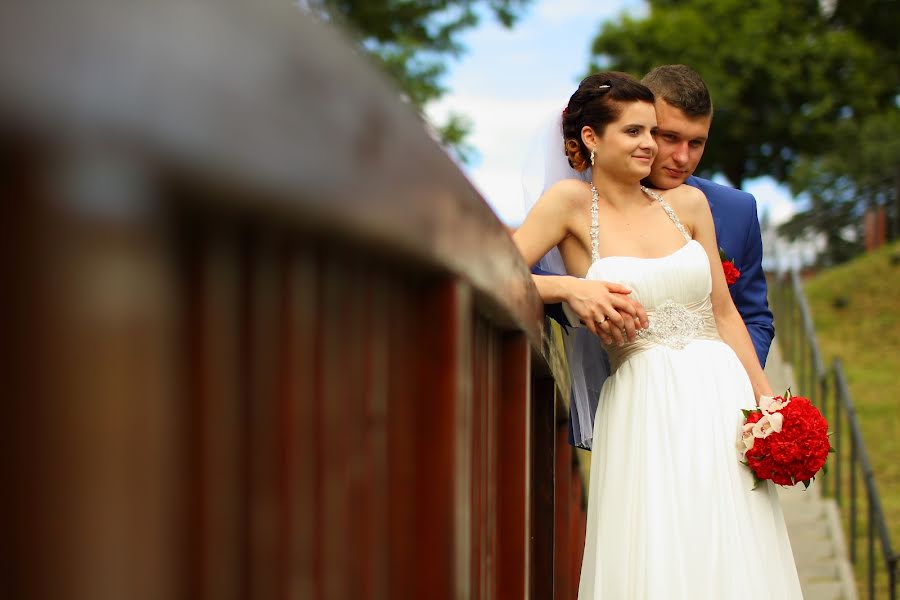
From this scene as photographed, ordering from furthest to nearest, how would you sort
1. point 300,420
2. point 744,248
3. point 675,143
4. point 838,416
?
1. point 838,416
2. point 744,248
3. point 675,143
4. point 300,420

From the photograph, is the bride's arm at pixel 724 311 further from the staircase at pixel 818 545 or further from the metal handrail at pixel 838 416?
the staircase at pixel 818 545

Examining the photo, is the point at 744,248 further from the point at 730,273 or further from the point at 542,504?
the point at 542,504

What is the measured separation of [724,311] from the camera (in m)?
3.70

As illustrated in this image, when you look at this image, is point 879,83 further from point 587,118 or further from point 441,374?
point 441,374

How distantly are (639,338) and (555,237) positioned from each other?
38 centimetres

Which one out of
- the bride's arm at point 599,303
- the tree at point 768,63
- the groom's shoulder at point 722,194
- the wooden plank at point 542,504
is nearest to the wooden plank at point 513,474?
the wooden plank at point 542,504

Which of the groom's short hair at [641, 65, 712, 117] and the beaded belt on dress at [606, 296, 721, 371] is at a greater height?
the groom's short hair at [641, 65, 712, 117]

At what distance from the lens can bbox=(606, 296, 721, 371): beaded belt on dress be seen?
354 centimetres

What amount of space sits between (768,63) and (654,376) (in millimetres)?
28222

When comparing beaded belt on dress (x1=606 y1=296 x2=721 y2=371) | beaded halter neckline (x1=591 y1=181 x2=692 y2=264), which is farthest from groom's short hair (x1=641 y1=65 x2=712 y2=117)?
beaded belt on dress (x1=606 y1=296 x2=721 y2=371)

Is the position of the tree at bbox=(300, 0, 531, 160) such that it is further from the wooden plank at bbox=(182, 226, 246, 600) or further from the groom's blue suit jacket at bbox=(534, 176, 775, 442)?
the wooden plank at bbox=(182, 226, 246, 600)

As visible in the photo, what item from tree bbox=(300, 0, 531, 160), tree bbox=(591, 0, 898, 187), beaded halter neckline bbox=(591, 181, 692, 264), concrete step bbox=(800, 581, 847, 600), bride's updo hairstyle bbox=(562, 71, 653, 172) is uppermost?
tree bbox=(591, 0, 898, 187)

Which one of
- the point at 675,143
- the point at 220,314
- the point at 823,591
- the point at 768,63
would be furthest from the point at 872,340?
the point at 768,63

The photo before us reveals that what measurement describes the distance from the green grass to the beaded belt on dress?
187 inches
